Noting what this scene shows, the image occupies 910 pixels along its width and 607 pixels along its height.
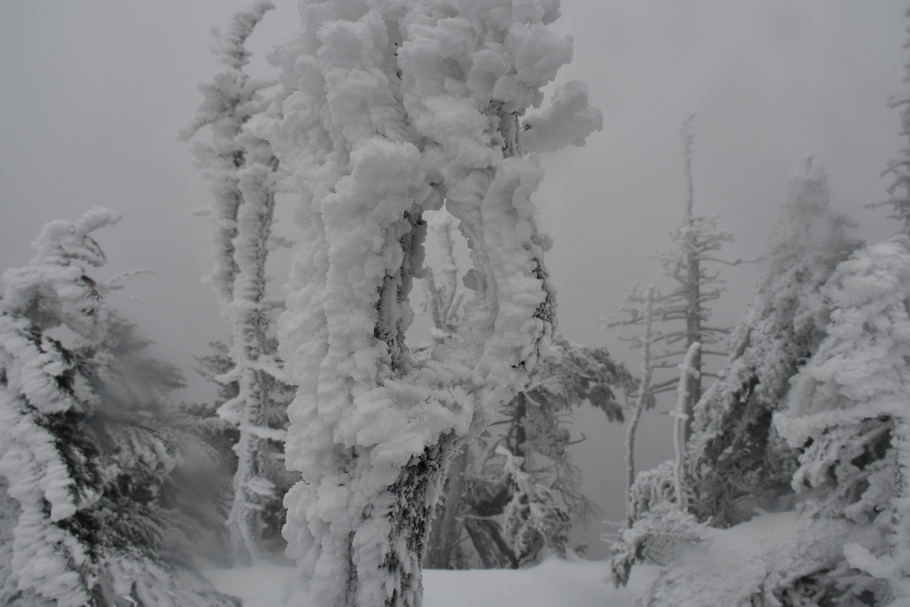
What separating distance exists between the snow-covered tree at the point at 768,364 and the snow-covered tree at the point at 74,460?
20.6ft

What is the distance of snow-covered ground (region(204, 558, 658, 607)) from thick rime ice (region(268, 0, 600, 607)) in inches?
113

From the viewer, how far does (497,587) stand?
5043 mm

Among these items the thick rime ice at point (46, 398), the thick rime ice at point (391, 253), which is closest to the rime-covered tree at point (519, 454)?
the thick rime ice at point (46, 398)

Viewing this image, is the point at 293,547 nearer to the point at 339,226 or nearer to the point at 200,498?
the point at 339,226

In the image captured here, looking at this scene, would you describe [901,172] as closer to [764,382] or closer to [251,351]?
[764,382]

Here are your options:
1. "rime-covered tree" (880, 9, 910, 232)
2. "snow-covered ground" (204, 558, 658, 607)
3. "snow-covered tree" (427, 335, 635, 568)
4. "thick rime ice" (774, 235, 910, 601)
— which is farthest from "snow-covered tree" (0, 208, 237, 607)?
"rime-covered tree" (880, 9, 910, 232)

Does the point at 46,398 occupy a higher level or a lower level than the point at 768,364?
lower

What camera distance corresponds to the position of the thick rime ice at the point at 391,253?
6.23ft

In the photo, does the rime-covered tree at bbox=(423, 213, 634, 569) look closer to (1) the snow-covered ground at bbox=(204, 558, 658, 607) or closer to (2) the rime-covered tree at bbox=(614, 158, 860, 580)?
(1) the snow-covered ground at bbox=(204, 558, 658, 607)

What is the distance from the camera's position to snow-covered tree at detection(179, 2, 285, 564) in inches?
246

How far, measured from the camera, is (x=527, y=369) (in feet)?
6.73

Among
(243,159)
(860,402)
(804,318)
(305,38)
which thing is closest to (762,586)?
(860,402)

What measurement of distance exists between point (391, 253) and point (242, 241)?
5.12 metres

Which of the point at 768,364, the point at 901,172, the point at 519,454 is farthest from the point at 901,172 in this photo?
the point at 519,454
